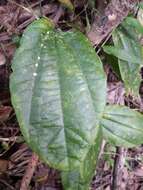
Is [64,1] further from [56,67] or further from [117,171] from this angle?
[117,171]

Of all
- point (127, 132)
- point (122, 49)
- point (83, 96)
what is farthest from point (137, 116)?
point (83, 96)

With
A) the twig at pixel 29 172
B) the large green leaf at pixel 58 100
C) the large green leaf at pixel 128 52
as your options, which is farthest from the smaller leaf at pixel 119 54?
the twig at pixel 29 172

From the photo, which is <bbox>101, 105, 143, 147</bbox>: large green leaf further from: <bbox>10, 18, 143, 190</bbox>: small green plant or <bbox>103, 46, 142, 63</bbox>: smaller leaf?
<bbox>10, 18, 143, 190</bbox>: small green plant

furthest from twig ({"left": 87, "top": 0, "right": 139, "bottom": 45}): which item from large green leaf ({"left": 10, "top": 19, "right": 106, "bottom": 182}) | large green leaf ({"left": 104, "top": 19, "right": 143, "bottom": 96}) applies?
large green leaf ({"left": 10, "top": 19, "right": 106, "bottom": 182})

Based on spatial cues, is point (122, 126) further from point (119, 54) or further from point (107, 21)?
point (107, 21)

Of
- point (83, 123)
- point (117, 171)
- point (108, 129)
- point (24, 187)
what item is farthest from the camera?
point (117, 171)

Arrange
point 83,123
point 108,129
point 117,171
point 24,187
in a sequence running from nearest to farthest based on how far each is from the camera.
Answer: point 83,123 → point 108,129 → point 24,187 → point 117,171
